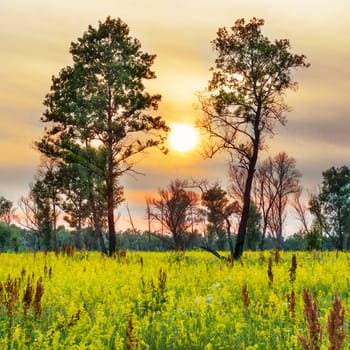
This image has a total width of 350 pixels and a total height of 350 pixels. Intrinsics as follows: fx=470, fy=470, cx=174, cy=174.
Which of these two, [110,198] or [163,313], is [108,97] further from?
[163,313]

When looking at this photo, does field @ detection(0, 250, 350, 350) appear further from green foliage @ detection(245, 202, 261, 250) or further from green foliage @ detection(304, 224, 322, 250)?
green foliage @ detection(245, 202, 261, 250)

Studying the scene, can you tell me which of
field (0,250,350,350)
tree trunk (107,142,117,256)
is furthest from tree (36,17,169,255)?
field (0,250,350,350)

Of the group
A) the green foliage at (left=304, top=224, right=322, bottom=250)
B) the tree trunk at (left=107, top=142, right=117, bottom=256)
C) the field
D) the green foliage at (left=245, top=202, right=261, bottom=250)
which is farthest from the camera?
the green foliage at (left=245, top=202, right=261, bottom=250)

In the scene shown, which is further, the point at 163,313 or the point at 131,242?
the point at 131,242

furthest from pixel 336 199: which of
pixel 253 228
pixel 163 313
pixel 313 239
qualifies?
pixel 163 313

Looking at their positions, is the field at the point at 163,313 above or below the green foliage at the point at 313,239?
below

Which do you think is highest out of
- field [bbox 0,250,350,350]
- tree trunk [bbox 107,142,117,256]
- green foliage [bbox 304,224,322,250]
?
tree trunk [bbox 107,142,117,256]

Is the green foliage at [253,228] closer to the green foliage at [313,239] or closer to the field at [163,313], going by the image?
the green foliage at [313,239]

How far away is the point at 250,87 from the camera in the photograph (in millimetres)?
24328

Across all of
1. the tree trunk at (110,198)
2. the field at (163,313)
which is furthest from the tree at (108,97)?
the field at (163,313)

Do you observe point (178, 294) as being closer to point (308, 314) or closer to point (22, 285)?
point (22, 285)

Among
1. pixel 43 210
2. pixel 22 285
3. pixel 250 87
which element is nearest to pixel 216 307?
pixel 22 285

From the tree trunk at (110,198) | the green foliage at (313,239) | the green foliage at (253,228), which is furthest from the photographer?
the green foliage at (253,228)

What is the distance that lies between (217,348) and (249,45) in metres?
20.7
